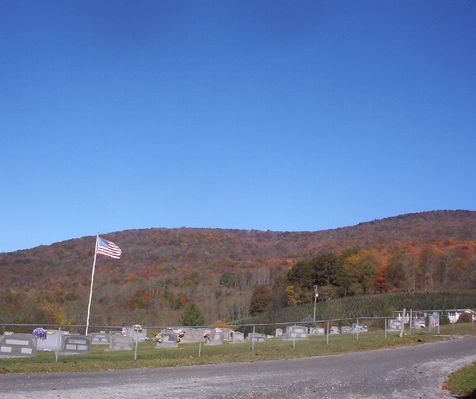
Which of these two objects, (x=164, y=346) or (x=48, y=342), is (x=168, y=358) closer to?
(x=48, y=342)

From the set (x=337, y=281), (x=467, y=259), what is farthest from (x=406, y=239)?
(x=337, y=281)

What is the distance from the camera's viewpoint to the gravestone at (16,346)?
76.3ft

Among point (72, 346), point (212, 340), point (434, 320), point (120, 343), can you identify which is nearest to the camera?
point (72, 346)

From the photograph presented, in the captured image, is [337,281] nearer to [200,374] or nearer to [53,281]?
[53,281]

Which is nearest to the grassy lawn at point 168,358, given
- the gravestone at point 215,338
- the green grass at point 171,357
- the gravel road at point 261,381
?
the green grass at point 171,357

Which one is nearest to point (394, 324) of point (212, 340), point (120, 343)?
point (212, 340)

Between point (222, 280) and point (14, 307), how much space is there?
93.1 meters

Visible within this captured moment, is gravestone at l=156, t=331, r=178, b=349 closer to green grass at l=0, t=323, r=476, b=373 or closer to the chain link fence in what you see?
the chain link fence

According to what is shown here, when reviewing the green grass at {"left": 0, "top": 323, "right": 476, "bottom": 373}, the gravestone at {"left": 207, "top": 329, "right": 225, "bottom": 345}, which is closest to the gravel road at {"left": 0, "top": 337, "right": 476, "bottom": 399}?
the green grass at {"left": 0, "top": 323, "right": 476, "bottom": 373}

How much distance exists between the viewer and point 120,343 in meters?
31.0

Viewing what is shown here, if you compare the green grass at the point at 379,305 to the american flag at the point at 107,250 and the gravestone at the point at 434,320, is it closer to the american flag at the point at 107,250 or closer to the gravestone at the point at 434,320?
the gravestone at the point at 434,320

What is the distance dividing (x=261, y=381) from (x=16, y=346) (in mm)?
12138

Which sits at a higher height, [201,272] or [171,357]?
[201,272]

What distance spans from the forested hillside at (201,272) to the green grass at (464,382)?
50.3 meters
